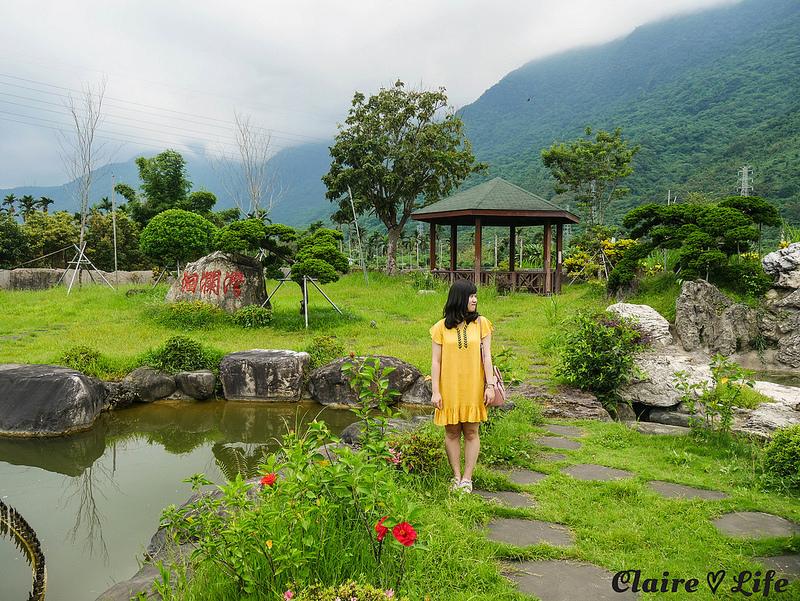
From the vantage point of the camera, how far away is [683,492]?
129 inches

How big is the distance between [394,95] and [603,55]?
376 ft

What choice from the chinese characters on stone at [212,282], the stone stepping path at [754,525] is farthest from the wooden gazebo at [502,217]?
the stone stepping path at [754,525]

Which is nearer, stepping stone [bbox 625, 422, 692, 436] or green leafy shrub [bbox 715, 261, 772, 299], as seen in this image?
stepping stone [bbox 625, 422, 692, 436]

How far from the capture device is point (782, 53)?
47.8 m

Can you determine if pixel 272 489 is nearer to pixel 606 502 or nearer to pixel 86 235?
pixel 606 502

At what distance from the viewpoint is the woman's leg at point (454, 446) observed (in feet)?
10.5

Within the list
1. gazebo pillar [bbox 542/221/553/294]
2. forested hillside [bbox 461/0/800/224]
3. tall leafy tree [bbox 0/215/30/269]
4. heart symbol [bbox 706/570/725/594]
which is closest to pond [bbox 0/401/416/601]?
heart symbol [bbox 706/570/725/594]

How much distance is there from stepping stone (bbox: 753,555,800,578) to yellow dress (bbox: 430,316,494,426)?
150cm

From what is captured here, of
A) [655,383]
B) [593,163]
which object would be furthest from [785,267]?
[593,163]

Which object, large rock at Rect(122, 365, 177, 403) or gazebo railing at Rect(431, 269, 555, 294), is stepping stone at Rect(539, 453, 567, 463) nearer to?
large rock at Rect(122, 365, 177, 403)

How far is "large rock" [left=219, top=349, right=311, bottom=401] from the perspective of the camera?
664cm

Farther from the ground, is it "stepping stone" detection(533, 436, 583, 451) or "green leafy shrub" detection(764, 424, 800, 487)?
"green leafy shrub" detection(764, 424, 800, 487)

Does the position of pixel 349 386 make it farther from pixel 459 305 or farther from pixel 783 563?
pixel 783 563

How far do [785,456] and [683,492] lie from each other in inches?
28.6
